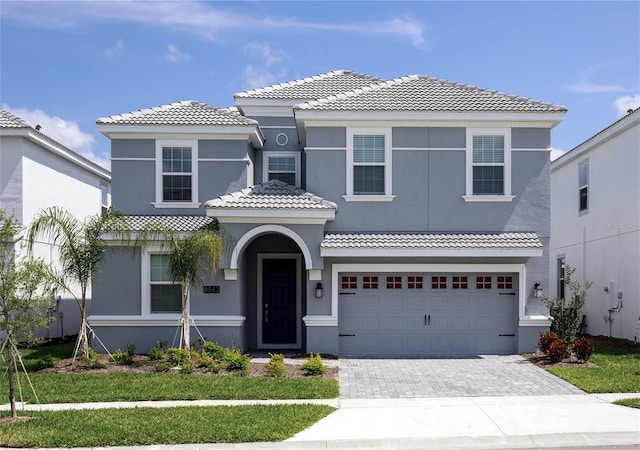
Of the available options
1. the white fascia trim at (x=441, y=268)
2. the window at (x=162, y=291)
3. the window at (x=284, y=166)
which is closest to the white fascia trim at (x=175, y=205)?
the window at (x=162, y=291)

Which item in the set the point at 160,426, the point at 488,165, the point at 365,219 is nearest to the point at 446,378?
the point at 365,219

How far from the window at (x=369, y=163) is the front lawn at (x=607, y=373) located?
6.40 meters

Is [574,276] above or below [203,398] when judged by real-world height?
above

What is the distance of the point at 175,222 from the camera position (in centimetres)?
1686

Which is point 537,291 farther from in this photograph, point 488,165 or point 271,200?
point 271,200

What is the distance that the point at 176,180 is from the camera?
17.5m

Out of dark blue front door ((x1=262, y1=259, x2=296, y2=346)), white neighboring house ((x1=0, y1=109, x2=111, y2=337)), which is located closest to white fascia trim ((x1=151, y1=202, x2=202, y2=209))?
dark blue front door ((x1=262, y1=259, x2=296, y2=346))

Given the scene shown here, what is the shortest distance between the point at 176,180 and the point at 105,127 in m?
2.41

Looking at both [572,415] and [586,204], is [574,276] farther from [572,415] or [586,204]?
[572,415]

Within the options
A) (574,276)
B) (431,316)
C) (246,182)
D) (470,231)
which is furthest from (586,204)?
(246,182)

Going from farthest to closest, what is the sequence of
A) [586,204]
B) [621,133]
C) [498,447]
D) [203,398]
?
[586,204] → [621,133] → [203,398] → [498,447]

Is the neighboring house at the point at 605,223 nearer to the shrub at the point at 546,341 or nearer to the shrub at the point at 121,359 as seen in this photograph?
the shrub at the point at 546,341

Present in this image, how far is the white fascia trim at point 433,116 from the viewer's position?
16.6 metres

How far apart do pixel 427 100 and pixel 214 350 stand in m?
8.93
